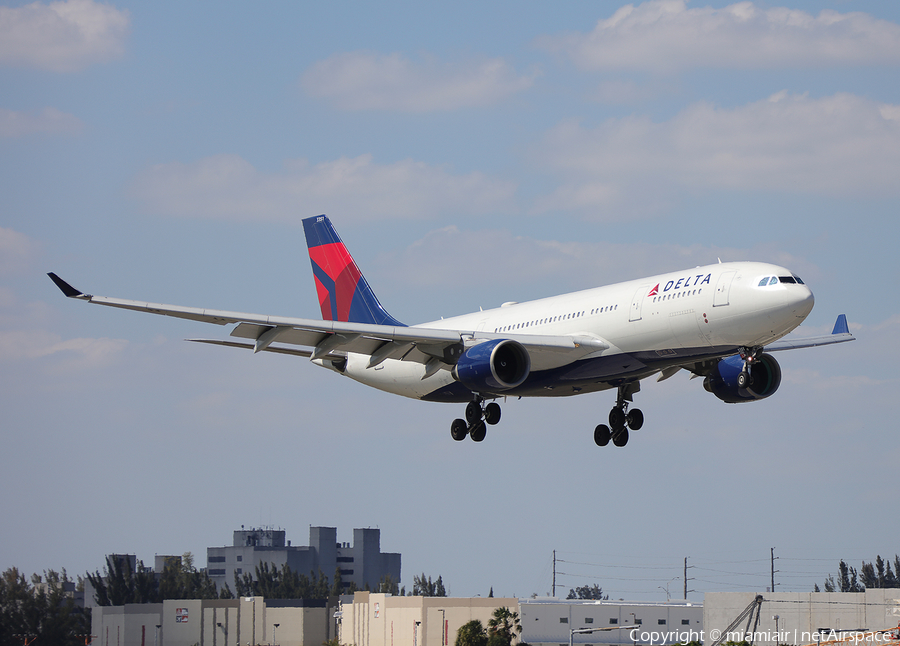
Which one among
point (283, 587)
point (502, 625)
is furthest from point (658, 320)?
point (283, 587)

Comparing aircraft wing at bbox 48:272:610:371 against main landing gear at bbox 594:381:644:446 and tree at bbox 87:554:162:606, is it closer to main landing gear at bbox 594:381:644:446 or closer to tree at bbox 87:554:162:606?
main landing gear at bbox 594:381:644:446

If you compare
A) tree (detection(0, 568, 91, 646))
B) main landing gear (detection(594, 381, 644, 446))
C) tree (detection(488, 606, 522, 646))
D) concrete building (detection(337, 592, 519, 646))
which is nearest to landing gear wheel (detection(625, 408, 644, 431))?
main landing gear (detection(594, 381, 644, 446))

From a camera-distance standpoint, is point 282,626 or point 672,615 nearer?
point 282,626

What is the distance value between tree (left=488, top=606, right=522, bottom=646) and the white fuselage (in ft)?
99.4

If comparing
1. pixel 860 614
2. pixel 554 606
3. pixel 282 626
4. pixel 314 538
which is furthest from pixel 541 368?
pixel 314 538

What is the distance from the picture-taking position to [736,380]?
43750mm

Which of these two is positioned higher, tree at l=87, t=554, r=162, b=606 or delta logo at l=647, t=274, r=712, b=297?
delta logo at l=647, t=274, r=712, b=297

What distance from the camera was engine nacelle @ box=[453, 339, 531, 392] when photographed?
40.6m

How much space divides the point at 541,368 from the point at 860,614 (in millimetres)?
34228

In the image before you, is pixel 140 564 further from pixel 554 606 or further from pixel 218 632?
pixel 554 606

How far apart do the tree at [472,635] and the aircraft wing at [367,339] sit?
32.0 m

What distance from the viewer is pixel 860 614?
2611 inches

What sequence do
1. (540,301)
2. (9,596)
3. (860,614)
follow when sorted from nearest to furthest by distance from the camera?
(540,301) → (860,614) → (9,596)

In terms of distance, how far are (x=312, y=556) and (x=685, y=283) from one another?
135191mm
